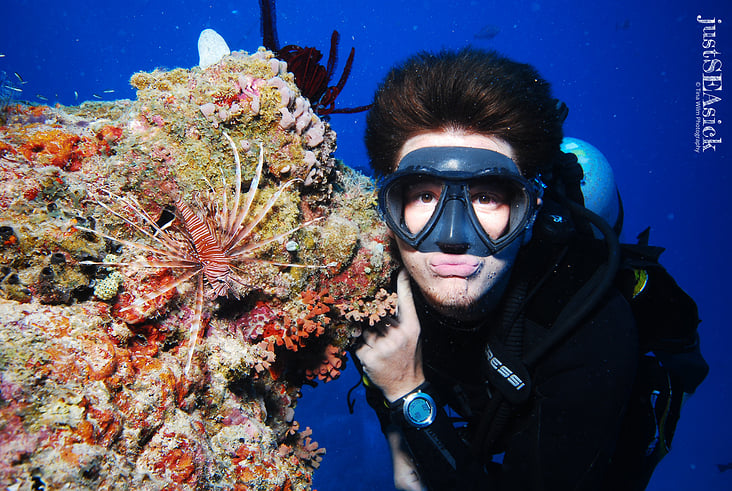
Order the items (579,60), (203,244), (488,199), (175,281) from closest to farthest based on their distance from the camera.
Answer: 1. (175,281)
2. (203,244)
3. (488,199)
4. (579,60)

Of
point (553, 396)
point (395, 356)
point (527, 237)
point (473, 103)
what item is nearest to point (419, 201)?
point (473, 103)

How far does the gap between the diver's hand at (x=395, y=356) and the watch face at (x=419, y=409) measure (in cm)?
9

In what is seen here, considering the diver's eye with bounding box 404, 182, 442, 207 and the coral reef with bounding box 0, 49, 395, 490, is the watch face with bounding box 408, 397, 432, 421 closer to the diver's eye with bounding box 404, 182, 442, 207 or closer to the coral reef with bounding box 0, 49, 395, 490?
the coral reef with bounding box 0, 49, 395, 490

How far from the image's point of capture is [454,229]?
2430 mm

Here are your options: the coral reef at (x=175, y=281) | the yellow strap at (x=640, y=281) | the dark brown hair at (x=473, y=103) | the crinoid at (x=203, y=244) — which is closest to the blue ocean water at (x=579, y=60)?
the dark brown hair at (x=473, y=103)

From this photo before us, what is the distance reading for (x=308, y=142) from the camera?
277 centimetres

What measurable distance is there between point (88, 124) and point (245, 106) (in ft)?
4.98

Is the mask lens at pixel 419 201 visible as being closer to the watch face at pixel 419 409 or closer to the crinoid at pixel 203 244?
the crinoid at pixel 203 244

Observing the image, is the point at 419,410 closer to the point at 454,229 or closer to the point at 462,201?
the point at 454,229

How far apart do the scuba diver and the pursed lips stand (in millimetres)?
10

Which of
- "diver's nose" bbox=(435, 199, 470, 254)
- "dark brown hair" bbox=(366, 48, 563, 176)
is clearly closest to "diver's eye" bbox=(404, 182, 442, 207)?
"diver's nose" bbox=(435, 199, 470, 254)

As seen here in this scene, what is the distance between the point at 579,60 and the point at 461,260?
87.1m

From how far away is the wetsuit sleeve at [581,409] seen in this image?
2348 millimetres
